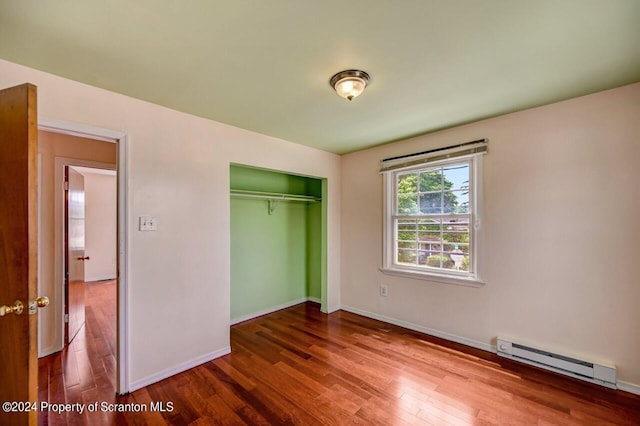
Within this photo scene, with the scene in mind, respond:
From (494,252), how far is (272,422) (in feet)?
8.00

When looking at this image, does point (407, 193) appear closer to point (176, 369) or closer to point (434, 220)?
point (434, 220)

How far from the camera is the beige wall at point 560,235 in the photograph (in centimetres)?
210

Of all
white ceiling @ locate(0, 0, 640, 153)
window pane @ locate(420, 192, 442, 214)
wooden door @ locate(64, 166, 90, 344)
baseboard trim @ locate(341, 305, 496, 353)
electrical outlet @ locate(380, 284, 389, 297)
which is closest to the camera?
white ceiling @ locate(0, 0, 640, 153)

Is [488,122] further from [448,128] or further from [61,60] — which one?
[61,60]

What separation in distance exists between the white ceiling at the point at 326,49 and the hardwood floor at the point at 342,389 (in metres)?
2.32

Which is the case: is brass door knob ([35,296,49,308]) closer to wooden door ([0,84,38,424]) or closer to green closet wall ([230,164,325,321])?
wooden door ([0,84,38,424])

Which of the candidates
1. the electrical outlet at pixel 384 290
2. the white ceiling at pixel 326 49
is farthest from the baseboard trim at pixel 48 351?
the electrical outlet at pixel 384 290

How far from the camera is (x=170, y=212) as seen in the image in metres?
2.42

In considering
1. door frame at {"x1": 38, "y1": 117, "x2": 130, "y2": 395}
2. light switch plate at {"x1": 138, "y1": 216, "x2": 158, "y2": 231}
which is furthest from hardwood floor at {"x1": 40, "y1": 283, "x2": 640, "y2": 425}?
light switch plate at {"x1": 138, "y1": 216, "x2": 158, "y2": 231}

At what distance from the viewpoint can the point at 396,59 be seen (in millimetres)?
1699

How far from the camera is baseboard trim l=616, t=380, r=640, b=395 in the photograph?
205 cm

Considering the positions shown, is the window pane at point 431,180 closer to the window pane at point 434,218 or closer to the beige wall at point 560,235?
the window pane at point 434,218

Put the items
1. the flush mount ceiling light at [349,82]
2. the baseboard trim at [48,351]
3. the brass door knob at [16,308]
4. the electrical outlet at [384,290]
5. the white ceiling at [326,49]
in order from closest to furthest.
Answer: the brass door knob at [16,308], the white ceiling at [326,49], the flush mount ceiling light at [349,82], the baseboard trim at [48,351], the electrical outlet at [384,290]

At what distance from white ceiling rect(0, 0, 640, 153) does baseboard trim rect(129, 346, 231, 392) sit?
229 centimetres
